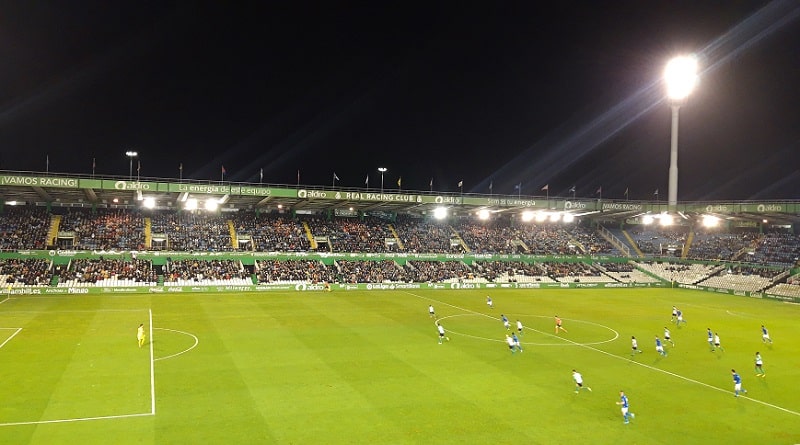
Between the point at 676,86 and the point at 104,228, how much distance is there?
66925mm

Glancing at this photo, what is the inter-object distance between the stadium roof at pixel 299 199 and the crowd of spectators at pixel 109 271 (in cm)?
692

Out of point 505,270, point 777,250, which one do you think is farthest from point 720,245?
point 505,270

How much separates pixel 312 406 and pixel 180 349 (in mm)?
11020

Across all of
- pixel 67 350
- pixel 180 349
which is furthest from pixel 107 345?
pixel 180 349

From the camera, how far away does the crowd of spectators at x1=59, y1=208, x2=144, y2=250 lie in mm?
53281

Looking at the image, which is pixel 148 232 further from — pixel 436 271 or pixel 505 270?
pixel 505 270

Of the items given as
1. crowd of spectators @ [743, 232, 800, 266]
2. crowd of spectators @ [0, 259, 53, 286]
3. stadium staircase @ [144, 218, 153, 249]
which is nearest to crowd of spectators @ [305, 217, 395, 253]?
stadium staircase @ [144, 218, 153, 249]

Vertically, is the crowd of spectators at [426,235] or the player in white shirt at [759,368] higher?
the crowd of spectators at [426,235]

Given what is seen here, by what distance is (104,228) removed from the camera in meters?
55.9

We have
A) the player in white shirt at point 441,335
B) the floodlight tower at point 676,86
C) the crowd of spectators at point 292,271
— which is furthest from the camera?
the floodlight tower at point 676,86

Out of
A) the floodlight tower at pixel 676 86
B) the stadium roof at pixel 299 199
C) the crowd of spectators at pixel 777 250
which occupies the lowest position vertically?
the crowd of spectators at pixel 777 250

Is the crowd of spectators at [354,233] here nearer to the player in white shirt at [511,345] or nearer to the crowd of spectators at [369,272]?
the crowd of spectators at [369,272]

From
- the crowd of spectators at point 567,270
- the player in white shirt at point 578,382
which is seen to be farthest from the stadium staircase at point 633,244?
the player in white shirt at point 578,382

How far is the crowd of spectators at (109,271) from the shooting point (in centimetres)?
4825
